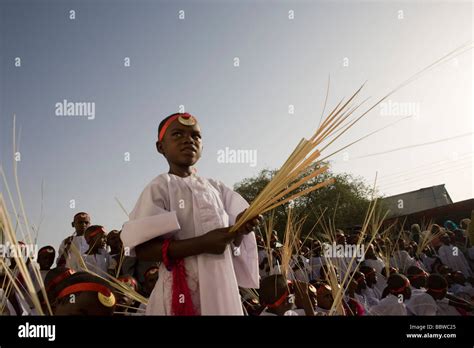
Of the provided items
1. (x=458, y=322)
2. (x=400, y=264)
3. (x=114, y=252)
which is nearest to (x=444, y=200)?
(x=400, y=264)

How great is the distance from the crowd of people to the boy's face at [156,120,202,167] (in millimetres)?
596

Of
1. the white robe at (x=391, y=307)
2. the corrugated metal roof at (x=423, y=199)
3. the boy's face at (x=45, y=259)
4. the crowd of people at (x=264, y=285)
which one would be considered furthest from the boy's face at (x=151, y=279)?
the corrugated metal roof at (x=423, y=199)

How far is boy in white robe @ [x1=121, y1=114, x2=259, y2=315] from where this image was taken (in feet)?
6.67

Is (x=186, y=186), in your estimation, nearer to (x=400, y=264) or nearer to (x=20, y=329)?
(x=20, y=329)

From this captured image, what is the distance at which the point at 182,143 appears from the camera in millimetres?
2268

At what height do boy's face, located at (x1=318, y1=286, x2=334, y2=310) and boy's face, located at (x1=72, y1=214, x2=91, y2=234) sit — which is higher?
boy's face, located at (x1=72, y1=214, x2=91, y2=234)

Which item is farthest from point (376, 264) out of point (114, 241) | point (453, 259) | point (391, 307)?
point (114, 241)

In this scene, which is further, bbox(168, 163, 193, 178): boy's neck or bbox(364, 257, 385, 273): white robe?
bbox(364, 257, 385, 273): white robe

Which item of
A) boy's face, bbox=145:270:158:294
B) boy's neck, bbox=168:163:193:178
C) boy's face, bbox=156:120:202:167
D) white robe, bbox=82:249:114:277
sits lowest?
boy's face, bbox=145:270:158:294

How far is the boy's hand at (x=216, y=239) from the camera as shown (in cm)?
199

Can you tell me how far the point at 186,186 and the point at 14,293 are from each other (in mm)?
2220

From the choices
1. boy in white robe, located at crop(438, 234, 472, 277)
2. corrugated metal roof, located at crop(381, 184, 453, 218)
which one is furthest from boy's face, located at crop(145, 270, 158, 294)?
corrugated metal roof, located at crop(381, 184, 453, 218)

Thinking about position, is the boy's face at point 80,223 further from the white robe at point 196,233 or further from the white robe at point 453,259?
the white robe at point 453,259

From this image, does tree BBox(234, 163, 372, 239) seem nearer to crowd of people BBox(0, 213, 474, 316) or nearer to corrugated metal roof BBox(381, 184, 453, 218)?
corrugated metal roof BBox(381, 184, 453, 218)
